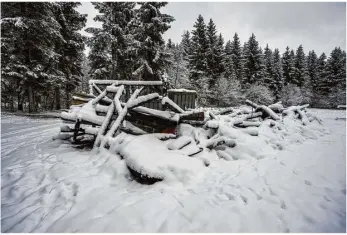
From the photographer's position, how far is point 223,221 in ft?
7.47

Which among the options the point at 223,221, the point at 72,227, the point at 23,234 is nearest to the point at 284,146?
the point at 223,221

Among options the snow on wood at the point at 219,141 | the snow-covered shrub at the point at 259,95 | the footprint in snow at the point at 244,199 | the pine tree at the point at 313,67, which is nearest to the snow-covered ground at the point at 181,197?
the footprint in snow at the point at 244,199

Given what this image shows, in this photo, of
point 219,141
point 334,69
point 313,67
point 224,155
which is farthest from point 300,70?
point 224,155

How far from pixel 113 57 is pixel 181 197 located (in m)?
20.9

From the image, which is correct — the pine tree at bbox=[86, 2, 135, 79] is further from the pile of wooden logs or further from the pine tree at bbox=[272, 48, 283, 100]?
the pine tree at bbox=[272, 48, 283, 100]

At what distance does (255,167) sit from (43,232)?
3.41 m

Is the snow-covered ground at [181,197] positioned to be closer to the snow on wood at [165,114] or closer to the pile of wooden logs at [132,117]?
the pile of wooden logs at [132,117]

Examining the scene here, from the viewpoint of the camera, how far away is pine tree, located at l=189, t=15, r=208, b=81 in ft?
109

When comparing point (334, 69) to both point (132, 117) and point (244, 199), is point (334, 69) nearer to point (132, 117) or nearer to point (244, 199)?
point (132, 117)

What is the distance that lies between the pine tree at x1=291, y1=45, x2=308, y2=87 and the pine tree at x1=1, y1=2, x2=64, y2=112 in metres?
49.2

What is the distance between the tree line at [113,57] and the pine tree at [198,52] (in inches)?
3.1

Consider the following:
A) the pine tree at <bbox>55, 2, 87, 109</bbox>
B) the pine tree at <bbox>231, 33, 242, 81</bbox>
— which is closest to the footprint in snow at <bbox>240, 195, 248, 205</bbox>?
the pine tree at <bbox>55, 2, 87, 109</bbox>

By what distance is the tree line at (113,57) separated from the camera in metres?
14.5

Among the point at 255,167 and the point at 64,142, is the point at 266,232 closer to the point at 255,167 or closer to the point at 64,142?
the point at 255,167
